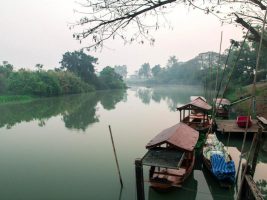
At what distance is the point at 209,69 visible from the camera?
1917 inches

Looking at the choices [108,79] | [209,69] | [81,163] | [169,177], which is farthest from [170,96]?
[169,177]

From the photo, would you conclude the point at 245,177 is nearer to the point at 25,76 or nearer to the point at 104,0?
the point at 104,0

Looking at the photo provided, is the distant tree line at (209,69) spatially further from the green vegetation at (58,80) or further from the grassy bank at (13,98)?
the grassy bank at (13,98)

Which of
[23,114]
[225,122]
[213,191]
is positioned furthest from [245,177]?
[23,114]

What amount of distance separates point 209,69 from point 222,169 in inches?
1668

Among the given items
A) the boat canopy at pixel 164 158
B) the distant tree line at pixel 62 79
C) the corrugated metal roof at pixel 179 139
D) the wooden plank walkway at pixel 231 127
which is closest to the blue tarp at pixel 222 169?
the corrugated metal roof at pixel 179 139

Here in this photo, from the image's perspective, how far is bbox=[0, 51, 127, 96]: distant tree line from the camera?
4344 cm

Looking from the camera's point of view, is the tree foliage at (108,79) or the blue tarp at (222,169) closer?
the blue tarp at (222,169)

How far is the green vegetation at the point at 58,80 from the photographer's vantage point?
43.0 m

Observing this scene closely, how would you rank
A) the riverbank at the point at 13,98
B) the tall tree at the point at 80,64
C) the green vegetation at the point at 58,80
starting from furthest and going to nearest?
the tall tree at the point at 80,64
the green vegetation at the point at 58,80
the riverbank at the point at 13,98

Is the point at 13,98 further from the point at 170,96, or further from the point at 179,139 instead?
the point at 179,139

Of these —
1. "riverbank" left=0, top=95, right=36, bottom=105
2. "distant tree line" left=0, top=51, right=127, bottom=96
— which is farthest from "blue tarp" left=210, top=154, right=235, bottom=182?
"distant tree line" left=0, top=51, right=127, bottom=96

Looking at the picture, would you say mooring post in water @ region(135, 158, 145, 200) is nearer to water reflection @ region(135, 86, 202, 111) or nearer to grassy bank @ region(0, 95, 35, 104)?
water reflection @ region(135, 86, 202, 111)

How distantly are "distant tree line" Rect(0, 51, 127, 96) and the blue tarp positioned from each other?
39518mm
